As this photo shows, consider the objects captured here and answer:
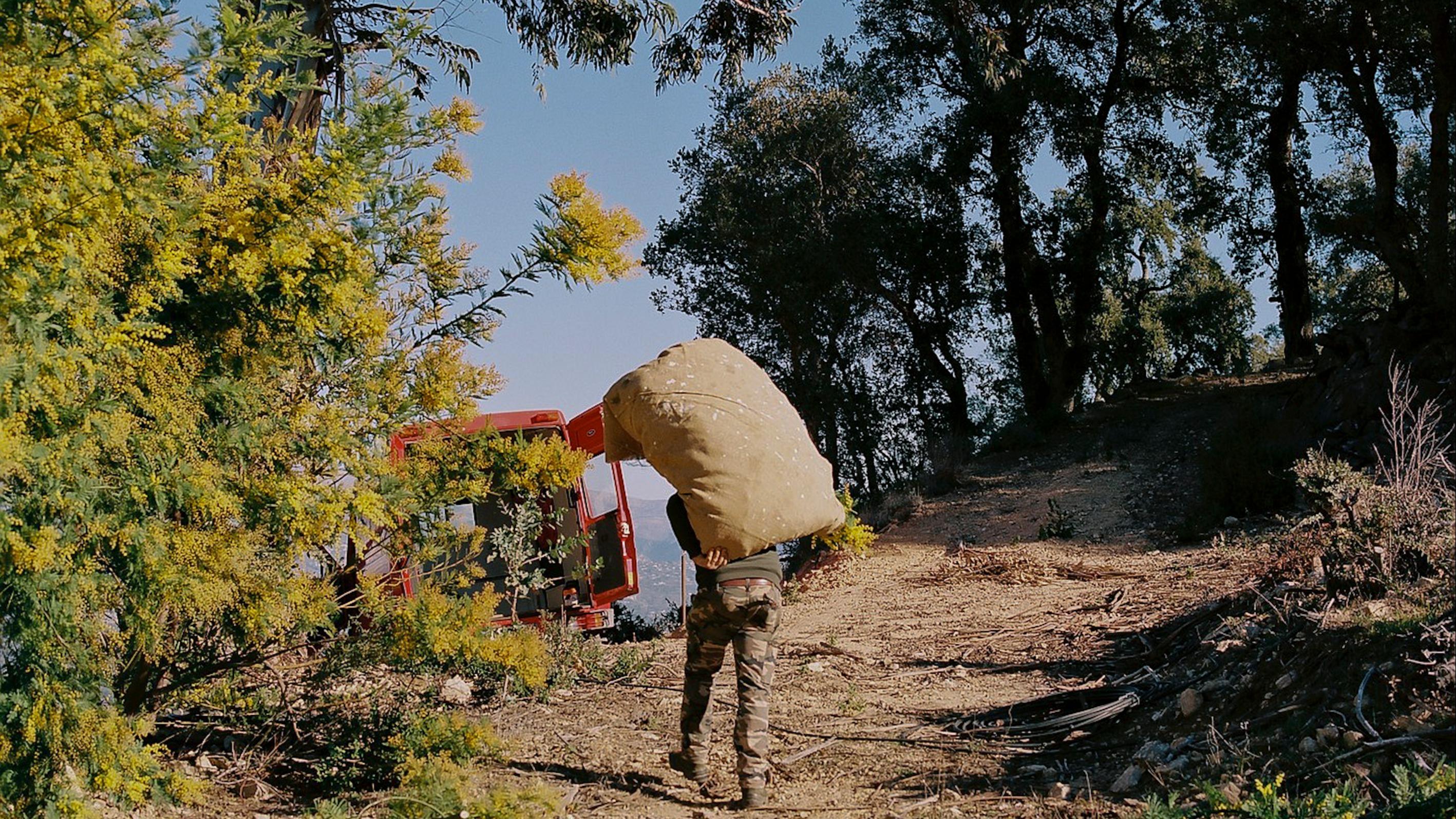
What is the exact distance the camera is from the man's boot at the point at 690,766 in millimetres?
5512

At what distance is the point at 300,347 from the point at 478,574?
1.35 meters

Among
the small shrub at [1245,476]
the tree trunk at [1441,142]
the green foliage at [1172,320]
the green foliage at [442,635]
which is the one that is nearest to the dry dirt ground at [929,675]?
the small shrub at [1245,476]

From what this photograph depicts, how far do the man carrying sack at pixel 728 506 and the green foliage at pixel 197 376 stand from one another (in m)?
0.67

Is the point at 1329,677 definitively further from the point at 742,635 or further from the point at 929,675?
the point at 929,675

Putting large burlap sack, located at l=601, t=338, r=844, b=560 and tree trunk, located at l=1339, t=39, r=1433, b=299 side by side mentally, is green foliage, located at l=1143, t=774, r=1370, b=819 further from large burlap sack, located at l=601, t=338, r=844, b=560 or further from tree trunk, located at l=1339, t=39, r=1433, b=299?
tree trunk, located at l=1339, t=39, r=1433, b=299

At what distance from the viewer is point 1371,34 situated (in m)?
16.8

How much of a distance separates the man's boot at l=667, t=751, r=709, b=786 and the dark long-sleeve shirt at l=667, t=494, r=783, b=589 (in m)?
0.82

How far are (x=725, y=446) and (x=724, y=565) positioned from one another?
0.53 metres

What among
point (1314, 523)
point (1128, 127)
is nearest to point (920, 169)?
point (1128, 127)

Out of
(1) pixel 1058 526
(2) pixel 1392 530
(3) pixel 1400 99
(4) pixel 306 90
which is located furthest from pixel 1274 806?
(3) pixel 1400 99

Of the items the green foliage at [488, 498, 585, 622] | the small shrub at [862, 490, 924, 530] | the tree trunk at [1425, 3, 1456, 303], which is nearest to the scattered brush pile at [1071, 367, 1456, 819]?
the green foliage at [488, 498, 585, 622]

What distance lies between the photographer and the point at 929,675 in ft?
25.9

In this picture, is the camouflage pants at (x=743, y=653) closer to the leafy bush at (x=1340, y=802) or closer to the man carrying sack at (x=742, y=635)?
the man carrying sack at (x=742, y=635)

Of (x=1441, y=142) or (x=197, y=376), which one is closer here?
(x=197, y=376)
